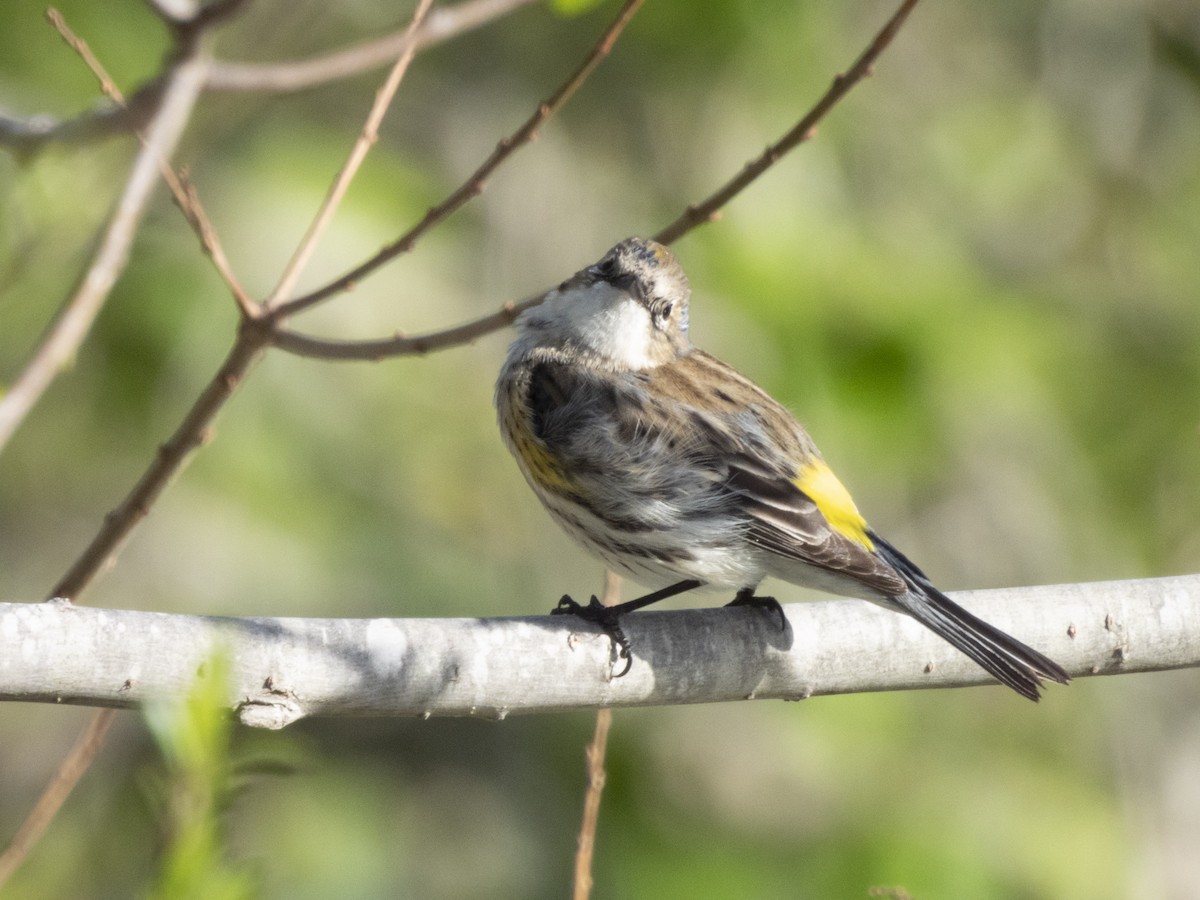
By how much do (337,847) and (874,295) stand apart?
3001 millimetres

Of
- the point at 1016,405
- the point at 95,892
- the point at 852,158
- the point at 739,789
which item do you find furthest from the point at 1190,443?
the point at 95,892

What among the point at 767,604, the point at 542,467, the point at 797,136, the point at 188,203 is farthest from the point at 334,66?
the point at 542,467

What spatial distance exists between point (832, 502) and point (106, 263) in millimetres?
2622

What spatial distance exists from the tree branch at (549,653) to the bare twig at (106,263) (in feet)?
1.35

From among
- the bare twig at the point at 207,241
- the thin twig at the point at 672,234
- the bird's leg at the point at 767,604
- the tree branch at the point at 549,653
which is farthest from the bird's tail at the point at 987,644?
the bare twig at the point at 207,241

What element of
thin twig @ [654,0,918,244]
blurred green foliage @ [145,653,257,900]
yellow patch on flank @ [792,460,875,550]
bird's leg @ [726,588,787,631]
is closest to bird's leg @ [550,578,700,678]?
bird's leg @ [726,588,787,631]

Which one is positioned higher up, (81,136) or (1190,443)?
(1190,443)

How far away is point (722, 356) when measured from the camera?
569 centimetres

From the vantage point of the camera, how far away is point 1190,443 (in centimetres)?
634

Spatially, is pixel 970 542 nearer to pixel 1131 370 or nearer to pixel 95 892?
pixel 1131 370

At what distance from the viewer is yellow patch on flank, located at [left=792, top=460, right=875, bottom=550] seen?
401 cm

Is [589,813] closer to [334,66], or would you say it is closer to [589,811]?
[589,811]

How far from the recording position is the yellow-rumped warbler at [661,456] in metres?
3.83

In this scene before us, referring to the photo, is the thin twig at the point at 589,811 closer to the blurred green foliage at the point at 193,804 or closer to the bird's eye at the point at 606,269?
the blurred green foliage at the point at 193,804
